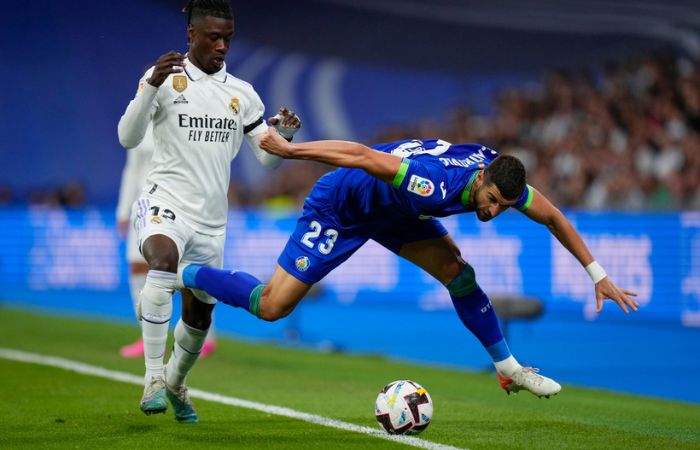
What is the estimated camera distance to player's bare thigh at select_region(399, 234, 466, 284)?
7359 mm

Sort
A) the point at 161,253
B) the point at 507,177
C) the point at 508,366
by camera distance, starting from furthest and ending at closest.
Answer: the point at 508,366 → the point at 161,253 → the point at 507,177

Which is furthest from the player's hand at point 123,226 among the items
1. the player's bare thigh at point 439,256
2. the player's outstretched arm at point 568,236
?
the player's outstretched arm at point 568,236

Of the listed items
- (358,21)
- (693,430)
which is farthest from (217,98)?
(358,21)

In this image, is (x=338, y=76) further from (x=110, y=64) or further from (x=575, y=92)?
(x=575, y=92)

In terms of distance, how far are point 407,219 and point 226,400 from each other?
228 centimetres

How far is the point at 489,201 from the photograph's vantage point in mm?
6496

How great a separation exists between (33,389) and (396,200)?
12.6ft

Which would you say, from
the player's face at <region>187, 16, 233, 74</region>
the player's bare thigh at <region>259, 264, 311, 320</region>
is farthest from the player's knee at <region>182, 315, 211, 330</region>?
the player's face at <region>187, 16, 233, 74</region>

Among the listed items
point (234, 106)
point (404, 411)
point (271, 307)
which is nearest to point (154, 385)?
point (271, 307)

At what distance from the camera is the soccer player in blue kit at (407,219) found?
645cm

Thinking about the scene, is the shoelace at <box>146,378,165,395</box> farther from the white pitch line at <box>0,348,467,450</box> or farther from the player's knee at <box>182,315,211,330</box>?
the white pitch line at <box>0,348,467,450</box>

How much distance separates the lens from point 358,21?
24078mm

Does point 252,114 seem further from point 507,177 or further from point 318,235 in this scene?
point 507,177

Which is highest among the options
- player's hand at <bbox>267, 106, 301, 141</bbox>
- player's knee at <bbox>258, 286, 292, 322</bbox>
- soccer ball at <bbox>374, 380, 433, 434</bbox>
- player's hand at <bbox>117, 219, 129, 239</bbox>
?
player's hand at <bbox>267, 106, 301, 141</bbox>
